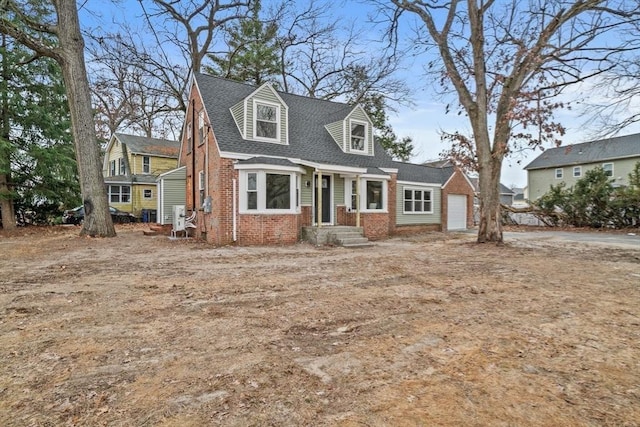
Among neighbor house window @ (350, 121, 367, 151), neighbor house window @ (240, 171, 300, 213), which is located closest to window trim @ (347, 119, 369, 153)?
neighbor house window @ (350, 121, 367, 151)

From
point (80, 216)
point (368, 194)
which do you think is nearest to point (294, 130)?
point (368, 194)

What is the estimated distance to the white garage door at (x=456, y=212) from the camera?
19891 mm

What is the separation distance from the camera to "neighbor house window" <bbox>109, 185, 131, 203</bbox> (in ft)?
81.3

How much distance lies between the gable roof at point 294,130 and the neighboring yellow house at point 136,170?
12.1 meters

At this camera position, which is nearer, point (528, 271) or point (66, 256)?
point (528, 271)

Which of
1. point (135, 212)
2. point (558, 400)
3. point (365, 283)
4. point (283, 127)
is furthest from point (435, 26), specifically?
point (135, 212)

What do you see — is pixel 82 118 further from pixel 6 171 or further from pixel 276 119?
pixel 276 119

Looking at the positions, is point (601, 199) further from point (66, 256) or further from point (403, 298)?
point (66, 256)

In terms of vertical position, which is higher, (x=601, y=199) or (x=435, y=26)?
(x=435, y=26)

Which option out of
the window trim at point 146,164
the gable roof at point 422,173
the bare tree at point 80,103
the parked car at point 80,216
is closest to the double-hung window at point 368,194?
the gable roof at point 422,173

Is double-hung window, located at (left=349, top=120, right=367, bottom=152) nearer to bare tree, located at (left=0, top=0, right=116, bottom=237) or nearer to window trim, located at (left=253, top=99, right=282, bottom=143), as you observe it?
window trim, located at (left=253, top=99, right=282, bottom=143)

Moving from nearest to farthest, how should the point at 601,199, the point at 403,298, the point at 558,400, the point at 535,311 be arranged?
the point at 558,400
the point at 535,311
the point at 403,298
the point at 601,199

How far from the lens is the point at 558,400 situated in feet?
7.68

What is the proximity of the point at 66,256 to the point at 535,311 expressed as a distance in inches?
402
